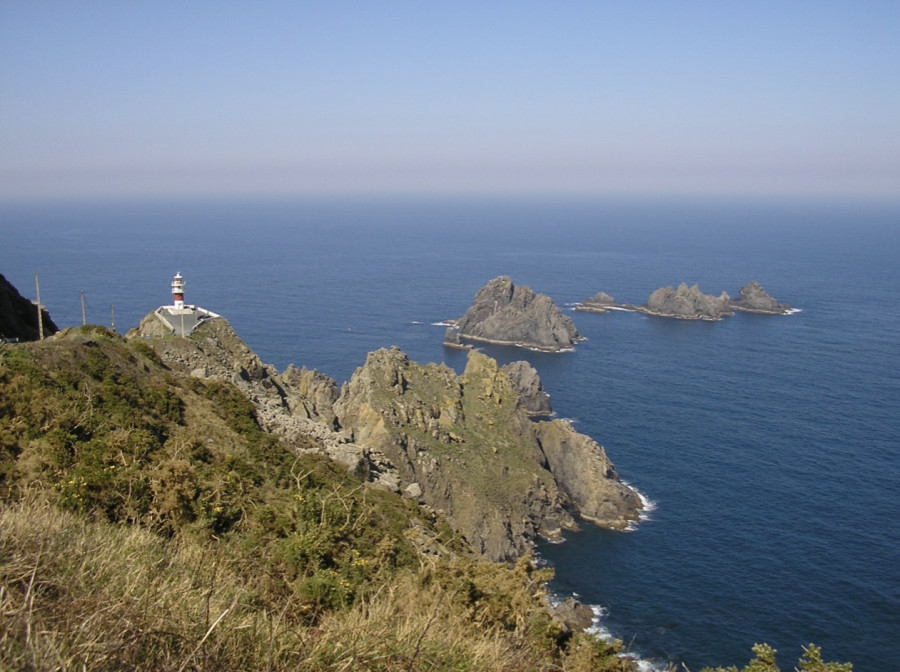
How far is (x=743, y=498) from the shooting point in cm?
6291

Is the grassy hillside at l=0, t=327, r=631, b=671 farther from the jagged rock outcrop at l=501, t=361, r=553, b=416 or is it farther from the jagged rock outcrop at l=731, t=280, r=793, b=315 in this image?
the jagged rock outcrop at l=731, t=280, r=793, b=315

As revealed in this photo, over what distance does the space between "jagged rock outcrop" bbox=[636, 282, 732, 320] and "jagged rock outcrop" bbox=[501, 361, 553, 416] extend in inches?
2366

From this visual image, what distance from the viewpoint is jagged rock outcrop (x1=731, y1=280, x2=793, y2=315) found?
144 m

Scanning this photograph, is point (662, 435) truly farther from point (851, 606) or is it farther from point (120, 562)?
point (120, 562)

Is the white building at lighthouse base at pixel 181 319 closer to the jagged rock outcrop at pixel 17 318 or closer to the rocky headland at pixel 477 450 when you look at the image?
the rocky headland at pixel 477 450

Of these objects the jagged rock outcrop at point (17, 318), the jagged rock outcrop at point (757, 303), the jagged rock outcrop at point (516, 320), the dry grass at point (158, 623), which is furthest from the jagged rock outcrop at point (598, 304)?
the dry grass at point (158, 623)

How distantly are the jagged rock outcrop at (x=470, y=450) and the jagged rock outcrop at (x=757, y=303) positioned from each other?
90.5 meters

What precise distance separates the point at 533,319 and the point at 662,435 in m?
51.4

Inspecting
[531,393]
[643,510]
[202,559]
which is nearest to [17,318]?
[202,559]

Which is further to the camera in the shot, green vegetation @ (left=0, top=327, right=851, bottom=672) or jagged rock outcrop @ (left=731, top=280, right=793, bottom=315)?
jagged rock outcrop @ (left=731, top=280, right=793, bottom=315)

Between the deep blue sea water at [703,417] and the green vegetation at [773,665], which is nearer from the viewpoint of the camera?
the green vegetation at [773,665]

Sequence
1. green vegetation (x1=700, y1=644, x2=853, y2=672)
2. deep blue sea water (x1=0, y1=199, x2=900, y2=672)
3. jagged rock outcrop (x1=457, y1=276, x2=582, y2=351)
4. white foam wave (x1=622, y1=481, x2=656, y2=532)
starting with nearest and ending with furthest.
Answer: green vegetation (x1=700, y1=644, x2=853, y2=672)
deep blue sea water (x1=0, y1=199, x2=900, y2=672)
white foam wave (x1=622, y1=481, x2=656, y2=532)
jagged rock outcrop (x1=457, y1=276, x2=582, y2=351)

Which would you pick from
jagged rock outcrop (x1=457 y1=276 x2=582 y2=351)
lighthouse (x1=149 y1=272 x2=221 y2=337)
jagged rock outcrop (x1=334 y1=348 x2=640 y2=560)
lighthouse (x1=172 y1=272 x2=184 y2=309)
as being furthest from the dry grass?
jagged rock outcrop (x1=457 y1=276 x2=582 y2=351)

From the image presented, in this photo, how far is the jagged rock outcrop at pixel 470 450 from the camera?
191ft
